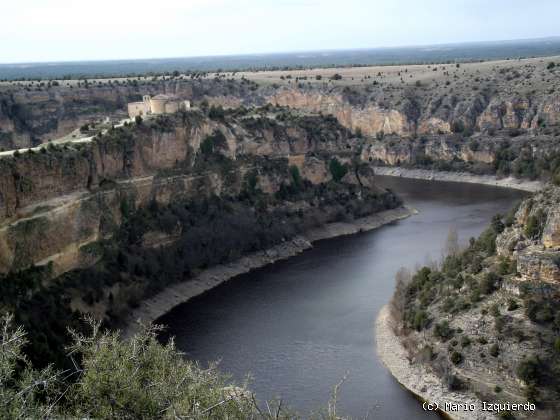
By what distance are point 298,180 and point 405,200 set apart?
10.3m

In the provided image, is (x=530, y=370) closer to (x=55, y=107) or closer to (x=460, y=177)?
(x=460, y=177)

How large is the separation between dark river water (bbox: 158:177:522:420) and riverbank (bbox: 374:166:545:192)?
36.1 feet

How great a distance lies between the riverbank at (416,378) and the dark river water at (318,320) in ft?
0.98

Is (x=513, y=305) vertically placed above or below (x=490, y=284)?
below

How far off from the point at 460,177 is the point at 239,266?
27812 mm

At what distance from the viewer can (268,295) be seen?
28.7m

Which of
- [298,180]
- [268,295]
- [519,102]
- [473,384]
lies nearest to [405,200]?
[298,180]

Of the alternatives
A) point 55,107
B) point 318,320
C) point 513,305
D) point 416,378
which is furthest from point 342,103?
point 416,378

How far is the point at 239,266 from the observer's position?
32750 mm

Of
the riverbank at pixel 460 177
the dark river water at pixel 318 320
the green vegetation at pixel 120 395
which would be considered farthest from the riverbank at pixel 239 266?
the green vegetation at pixel 120 395

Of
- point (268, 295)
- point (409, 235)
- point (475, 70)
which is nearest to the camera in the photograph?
point (268, 295)

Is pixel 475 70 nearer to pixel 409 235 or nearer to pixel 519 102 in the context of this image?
pixel 519 102

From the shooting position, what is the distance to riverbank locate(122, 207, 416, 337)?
26766 mm

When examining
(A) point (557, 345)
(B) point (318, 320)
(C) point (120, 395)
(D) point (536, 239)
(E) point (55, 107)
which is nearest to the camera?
(C) point (120, 395)
